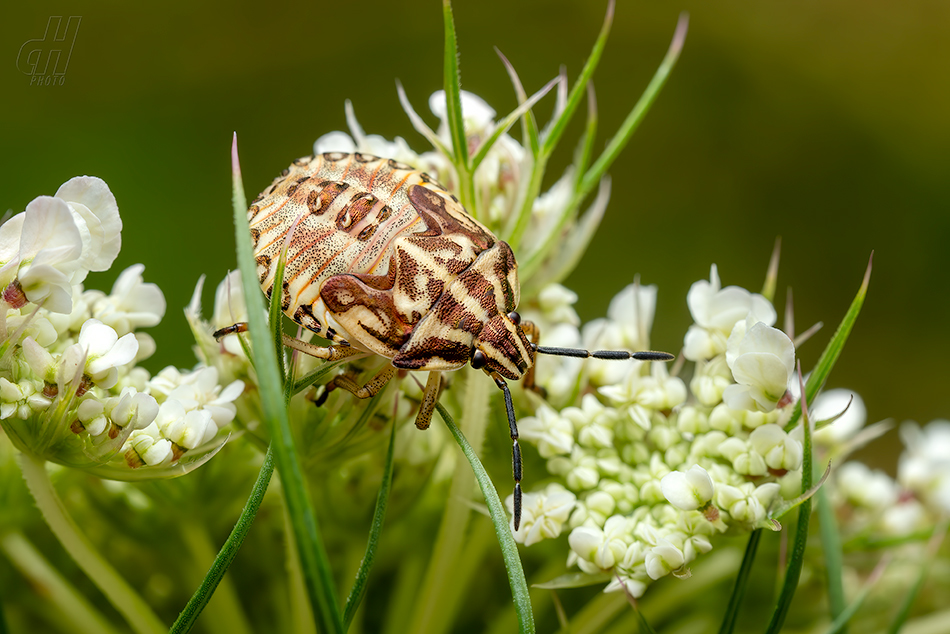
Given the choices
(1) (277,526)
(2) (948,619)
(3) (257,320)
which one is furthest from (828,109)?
(3) (257,320)

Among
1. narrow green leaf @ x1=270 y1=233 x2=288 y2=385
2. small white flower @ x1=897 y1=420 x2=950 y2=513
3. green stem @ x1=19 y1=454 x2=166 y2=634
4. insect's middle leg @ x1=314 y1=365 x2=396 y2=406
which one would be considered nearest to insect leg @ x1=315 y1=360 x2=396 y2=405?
insect's middle leg @ x1=314 y1=365 x2=396 y2=406

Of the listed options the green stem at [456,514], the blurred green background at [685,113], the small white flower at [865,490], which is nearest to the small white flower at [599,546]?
the green stem at [456,514]

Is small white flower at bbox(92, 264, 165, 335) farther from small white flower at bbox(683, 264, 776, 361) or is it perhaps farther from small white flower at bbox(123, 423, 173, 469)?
small white flower at bbox(683, 264, 776, 361)

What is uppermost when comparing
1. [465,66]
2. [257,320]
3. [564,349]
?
[465,66]

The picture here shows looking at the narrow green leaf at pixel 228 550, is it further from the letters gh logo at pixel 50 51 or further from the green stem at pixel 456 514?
the letters gh logo at pixel 50 51

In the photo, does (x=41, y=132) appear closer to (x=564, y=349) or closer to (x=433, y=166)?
(x=433, y=166)

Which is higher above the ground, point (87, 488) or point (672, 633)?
point (87, 488)
